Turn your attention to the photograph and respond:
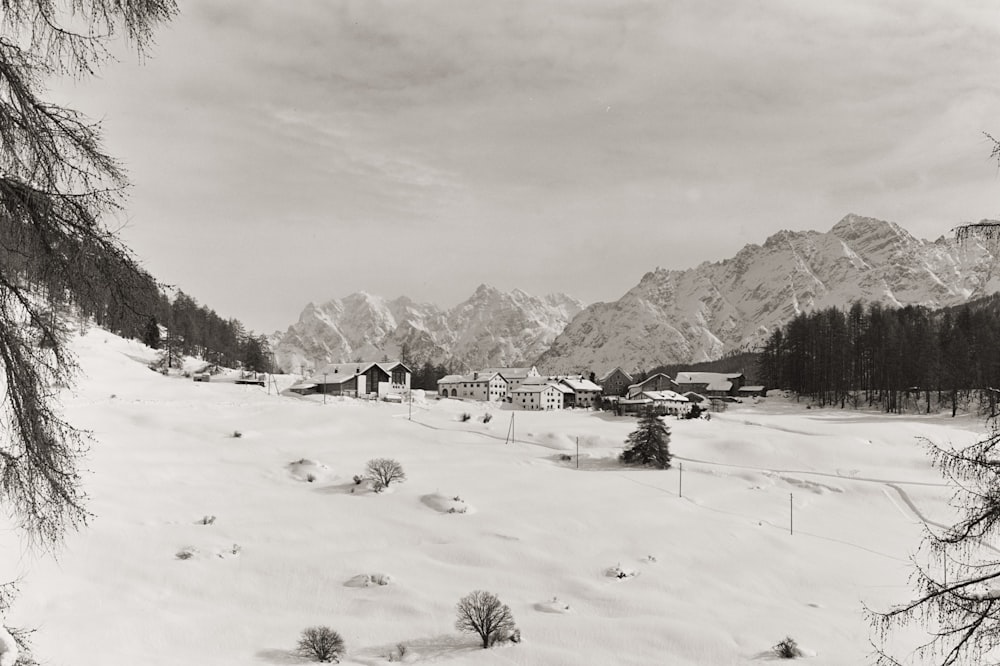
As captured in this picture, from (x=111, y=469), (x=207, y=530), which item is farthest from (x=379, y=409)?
(x=207, y=530)

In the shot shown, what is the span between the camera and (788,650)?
19.0m

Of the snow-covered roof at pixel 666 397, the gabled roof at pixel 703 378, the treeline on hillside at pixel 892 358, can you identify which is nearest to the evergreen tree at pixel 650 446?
the snow-covered roof at pixel 666 397

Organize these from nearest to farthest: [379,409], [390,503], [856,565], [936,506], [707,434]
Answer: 1. [856,565]
2. [390,503]
3. [936,506]
4. [707,434]
5. [379,409]

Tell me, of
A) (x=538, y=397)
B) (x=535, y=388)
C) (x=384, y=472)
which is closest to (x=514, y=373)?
(x=535, y=388)

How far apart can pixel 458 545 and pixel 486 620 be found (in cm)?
984

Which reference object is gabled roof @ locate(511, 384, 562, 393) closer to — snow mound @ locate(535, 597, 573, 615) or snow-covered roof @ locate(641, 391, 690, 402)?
snow-covered roof @ locate(641, 391, 690, 402)

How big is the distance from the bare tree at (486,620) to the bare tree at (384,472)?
20.4 metres

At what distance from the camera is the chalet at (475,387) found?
122m

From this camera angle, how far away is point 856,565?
2944 cm

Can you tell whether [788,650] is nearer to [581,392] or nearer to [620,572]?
[620,572]

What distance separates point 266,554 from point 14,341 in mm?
24652

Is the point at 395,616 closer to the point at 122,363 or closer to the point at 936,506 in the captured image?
the point at 936,506

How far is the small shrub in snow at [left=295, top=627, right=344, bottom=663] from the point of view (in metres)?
18.4

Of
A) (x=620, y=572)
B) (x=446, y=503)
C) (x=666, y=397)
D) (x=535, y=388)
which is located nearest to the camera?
(x=620, y=572)
